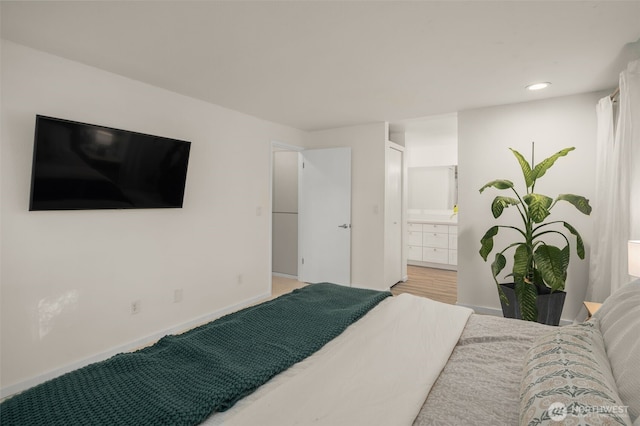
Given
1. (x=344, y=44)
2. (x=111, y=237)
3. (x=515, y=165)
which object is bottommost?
(x=111, y=237)

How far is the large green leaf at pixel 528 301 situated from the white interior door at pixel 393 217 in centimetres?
183

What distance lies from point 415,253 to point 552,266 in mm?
3646

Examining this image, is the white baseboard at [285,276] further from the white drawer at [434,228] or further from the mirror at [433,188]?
the mirror at [433,188]

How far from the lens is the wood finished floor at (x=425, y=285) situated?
4.52m

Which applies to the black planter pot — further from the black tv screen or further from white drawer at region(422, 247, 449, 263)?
the black tv screen

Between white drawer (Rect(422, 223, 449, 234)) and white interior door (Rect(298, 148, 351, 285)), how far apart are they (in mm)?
2296

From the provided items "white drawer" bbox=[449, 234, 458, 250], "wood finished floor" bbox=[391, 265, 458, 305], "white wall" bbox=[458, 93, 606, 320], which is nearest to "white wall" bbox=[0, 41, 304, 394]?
"wood finished floor" bbox=[391, 265, 458, 305]

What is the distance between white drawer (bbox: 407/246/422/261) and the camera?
638 centimetres

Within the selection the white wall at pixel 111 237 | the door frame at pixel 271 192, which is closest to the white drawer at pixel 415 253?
the door frame at pixel 271 192

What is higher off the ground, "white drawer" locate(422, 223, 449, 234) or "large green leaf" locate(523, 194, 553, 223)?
"large green leaf" locate(523, 194, 553, 223)

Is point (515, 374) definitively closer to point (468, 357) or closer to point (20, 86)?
point (468, 357)

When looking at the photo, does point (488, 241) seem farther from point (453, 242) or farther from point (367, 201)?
point (453, 242)

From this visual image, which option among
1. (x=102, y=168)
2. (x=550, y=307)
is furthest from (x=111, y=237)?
(x=550, y=307)

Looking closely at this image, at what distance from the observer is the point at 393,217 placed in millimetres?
4863
